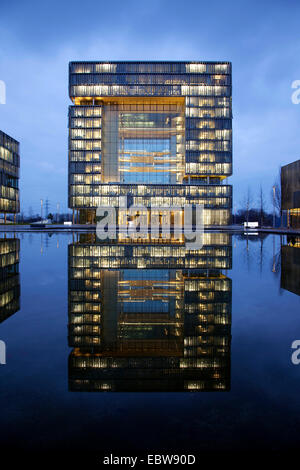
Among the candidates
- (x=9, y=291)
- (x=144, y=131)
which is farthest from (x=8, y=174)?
(x=9, y=291)

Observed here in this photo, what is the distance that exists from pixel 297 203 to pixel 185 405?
7250 centimetres

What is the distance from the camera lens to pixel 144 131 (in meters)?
89.4

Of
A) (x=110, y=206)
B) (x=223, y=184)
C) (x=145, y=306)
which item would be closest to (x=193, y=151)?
(x=223, y=184)

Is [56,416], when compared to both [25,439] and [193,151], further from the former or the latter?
[193,151]

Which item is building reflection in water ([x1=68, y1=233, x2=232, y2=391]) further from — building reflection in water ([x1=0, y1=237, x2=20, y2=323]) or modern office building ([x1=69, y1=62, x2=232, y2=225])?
modern office building ([x1=69, y1=62, x2=232, y2=225])

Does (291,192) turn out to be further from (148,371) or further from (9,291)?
(148,371)

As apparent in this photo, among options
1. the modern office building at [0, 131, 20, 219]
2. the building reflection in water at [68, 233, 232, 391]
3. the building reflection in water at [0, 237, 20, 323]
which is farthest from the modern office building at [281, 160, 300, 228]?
the modern office building at [0, 131, 20, 219]

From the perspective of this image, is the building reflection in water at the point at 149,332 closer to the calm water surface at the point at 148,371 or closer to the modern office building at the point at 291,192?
the calm water surface at the point at 148,371

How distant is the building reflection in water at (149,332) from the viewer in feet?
13.5

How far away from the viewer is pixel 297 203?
221 ft

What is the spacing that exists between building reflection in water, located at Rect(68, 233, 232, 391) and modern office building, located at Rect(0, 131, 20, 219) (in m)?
73.5

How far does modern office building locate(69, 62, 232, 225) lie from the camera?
8512 cm

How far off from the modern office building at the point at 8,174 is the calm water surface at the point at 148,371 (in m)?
74.9
